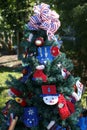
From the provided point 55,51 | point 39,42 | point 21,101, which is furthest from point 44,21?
point 21,101

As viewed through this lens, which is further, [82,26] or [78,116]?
[82,26]

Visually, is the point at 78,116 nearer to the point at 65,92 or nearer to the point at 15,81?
the point at 65,92

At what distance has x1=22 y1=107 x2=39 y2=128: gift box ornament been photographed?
14.3ft

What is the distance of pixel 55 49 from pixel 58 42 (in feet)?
0.40

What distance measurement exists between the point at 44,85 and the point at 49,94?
0.40ft

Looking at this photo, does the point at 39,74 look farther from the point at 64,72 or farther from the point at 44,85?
the point at 64,72

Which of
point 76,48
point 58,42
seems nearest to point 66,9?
point 76,48

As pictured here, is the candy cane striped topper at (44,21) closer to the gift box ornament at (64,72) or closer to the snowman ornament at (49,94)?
the gift box ornament at (64,72)

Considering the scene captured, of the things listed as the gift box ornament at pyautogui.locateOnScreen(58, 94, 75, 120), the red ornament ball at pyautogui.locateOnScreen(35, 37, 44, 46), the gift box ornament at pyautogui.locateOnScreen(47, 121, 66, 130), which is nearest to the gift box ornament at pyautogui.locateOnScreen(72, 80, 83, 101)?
the gift box ornament at pyautogui.locateOnScreen(58, 94, 75, 120)

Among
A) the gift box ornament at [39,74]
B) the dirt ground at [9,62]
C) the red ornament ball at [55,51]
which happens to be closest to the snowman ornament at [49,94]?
the gift box ornament at [39,74]

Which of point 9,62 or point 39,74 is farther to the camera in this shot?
point 9,62

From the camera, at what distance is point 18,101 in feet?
14.5

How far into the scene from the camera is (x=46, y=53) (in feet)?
14.3

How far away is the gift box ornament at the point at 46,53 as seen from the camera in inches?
171
